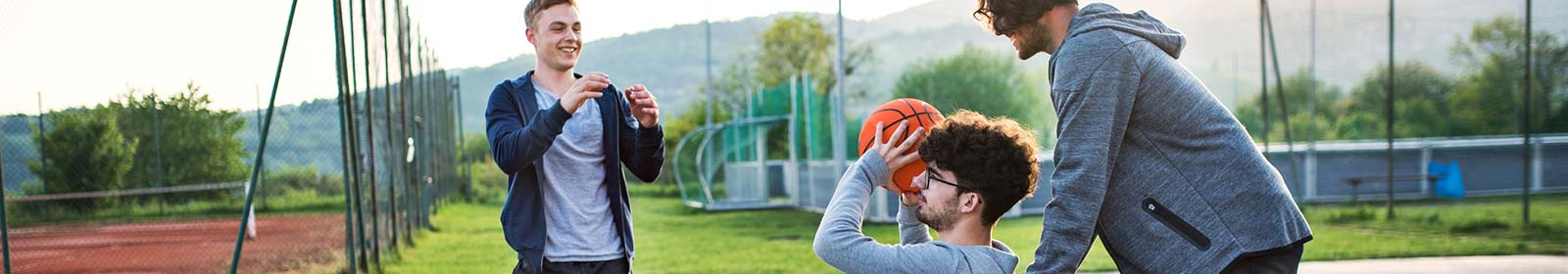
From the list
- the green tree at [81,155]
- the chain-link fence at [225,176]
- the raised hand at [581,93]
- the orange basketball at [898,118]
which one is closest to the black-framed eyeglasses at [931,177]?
the orange basketball at [898,118]

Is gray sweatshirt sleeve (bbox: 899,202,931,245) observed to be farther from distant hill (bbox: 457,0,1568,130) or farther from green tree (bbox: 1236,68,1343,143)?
green tree (bbox: 1236,68,1343,143)

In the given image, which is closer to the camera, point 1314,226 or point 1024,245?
point 1024,245

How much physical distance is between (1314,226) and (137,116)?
1045 cm

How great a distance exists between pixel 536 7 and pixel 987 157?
1.19 meters

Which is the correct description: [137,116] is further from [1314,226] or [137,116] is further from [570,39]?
[1314,226]

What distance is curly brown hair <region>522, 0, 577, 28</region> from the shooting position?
9.45ft

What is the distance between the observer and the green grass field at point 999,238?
9.31 meters

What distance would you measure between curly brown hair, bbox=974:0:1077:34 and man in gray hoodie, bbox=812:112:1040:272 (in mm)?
175

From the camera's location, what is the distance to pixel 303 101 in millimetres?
10367

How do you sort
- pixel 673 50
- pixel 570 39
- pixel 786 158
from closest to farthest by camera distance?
pixel 570 39, pixel 786 158, pixel 673 50

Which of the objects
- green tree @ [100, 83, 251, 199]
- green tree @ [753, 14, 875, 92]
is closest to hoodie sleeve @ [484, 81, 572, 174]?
green tree @ [100, 83, 251, 199]

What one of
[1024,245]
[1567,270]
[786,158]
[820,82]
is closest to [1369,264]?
[1567,270]

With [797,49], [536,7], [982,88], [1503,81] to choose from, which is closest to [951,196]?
[536,7]

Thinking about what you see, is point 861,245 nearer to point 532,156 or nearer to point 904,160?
point 904,160
